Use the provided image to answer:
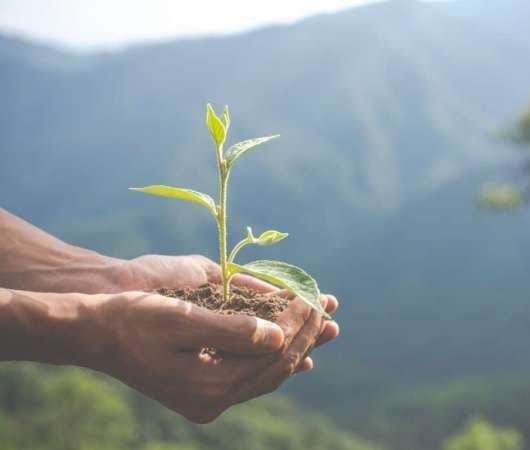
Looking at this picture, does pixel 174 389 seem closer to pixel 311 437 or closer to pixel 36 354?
pixel 36 354

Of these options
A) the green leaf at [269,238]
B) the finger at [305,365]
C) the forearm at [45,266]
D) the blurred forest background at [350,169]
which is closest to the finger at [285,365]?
the finger at [305,365]

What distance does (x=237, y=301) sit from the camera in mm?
2441

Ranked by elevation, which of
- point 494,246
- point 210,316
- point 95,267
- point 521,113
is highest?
point 210,316

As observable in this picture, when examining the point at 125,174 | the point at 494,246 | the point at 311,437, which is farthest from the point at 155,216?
the point at 311,437

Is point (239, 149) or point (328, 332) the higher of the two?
point (239, 149)

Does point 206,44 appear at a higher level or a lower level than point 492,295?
higher

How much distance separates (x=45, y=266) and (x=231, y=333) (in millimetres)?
1262

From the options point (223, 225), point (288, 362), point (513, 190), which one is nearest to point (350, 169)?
point (513, 190)

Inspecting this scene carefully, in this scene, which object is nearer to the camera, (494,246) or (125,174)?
(494,246)

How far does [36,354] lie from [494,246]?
11079cm

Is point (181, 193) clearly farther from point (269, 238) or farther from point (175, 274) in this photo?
point (175, 274)

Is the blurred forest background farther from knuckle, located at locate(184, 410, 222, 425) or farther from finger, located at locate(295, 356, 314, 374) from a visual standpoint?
knuckle, located at locate(184, 410, 222, 425)

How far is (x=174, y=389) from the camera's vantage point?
2150 millimetres

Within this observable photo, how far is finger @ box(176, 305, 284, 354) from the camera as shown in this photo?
1.99 meters
